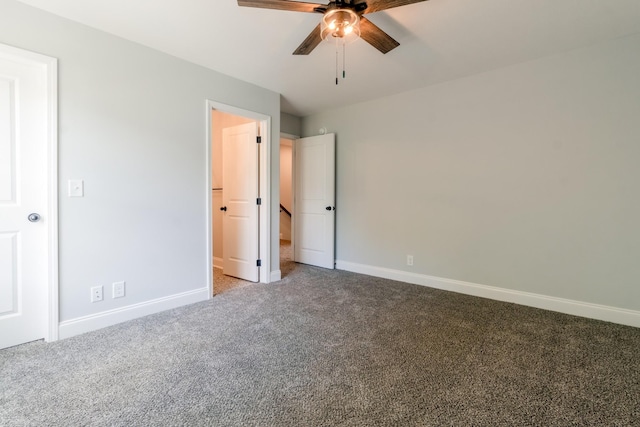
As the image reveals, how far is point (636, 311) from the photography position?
8.09 feet

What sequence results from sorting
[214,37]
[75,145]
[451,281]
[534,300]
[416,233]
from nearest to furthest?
[75,145] < [214,37] < [534,300] < [451,281] < [416,233]

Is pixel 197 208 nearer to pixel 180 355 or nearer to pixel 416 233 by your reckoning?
pixel 180 355

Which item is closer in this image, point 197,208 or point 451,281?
point 197,208

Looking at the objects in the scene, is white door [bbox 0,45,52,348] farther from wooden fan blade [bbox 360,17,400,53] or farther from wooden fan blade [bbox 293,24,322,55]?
wooden fan blade [bbox 360,17,400,53]

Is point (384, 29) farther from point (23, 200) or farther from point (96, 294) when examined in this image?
point (96, 294)

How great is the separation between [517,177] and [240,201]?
3.14 metres

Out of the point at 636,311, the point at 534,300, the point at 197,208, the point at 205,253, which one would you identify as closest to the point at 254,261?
the point at 205,253

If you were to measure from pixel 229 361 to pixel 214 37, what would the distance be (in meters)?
2.47

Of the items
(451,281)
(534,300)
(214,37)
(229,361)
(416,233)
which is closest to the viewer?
(229,361)

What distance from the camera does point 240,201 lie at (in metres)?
3.87

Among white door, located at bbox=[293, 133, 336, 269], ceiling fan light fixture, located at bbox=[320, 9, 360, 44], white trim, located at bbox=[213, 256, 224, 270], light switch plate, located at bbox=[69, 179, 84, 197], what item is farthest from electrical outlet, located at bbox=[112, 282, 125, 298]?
white door, located at bbox=[293, 133, 336, 269]

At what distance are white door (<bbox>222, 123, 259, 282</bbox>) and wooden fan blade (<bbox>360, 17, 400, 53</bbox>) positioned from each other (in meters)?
1.91

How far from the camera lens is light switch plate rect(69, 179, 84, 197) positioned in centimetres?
223

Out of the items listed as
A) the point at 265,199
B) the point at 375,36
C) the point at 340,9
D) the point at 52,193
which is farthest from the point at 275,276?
the point at 340,9
